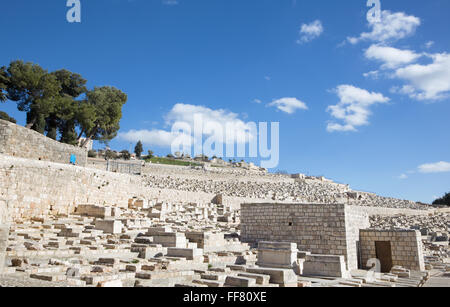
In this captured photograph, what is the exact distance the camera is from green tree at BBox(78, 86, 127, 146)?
29.6 metres

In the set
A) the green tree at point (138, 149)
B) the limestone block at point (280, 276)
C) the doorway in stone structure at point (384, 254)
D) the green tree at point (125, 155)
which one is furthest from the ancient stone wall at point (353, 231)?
the green tree at point (138, 149)

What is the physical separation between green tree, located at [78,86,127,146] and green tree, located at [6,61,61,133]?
327 centimetres

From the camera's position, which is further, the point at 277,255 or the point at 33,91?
the point at 33,91

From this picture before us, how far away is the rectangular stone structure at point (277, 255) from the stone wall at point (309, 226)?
407cm

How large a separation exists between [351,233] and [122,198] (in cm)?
1419

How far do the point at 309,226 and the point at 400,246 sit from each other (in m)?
3.36

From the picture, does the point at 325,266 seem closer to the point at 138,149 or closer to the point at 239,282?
the point at 239,282

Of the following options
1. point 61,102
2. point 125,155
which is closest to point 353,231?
point 61,102

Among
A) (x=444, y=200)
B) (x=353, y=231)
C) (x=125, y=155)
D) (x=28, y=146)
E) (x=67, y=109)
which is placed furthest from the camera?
(x=444, y=200)

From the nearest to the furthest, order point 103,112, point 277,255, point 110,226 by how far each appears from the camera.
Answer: point 277,255 < point 110,226 < point 103,112

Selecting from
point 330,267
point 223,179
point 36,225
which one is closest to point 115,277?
point 330,267

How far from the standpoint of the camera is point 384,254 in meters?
12.9

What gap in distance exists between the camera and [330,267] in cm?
920
